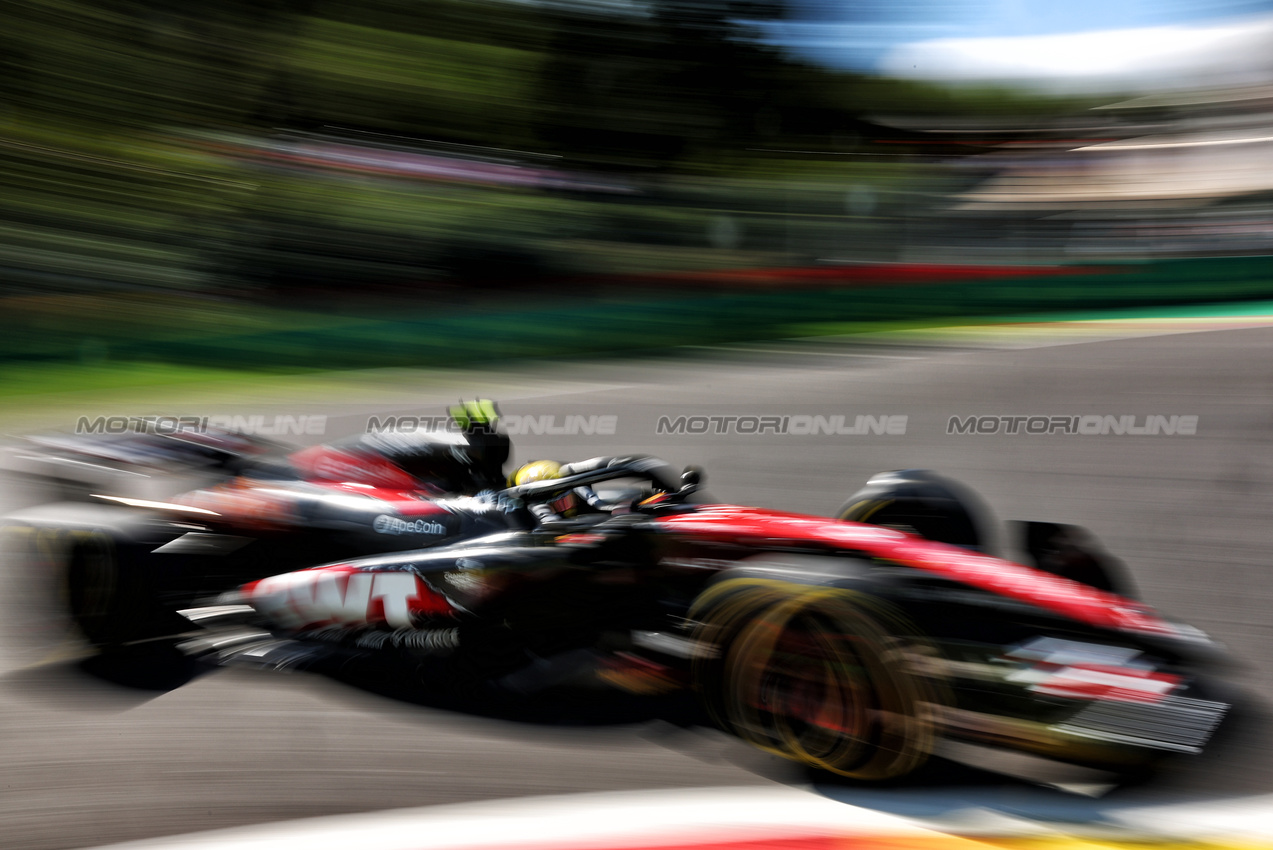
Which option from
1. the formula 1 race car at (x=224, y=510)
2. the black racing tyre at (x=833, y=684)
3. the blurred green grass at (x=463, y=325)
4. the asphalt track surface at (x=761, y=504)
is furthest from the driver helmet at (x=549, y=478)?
the blurred green grass at (x=463, y=325)

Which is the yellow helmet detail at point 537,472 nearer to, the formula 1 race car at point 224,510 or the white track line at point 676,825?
the formula 1 race car at point 224,510

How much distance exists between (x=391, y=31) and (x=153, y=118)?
2421 millimetres

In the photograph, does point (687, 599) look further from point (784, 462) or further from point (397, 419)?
point (397, 419)

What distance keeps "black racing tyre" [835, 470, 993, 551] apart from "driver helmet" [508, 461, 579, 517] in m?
0.79

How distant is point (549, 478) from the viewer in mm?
2578

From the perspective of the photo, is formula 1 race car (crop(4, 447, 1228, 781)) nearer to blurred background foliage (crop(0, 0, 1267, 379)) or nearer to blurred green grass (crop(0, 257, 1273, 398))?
blurred green grass (crop(0, 257, 1273, 398))

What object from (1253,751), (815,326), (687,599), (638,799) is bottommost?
(638,799)

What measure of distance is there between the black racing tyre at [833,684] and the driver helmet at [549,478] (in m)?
0.73

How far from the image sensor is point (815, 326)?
5.67 meters

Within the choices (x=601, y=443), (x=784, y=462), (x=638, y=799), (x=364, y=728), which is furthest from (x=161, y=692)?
(x=784, y=462)

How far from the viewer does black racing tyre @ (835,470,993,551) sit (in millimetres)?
2439

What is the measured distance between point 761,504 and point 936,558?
1.44 meters

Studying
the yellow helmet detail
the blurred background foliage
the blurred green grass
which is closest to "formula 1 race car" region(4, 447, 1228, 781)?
the yellow helmet detail

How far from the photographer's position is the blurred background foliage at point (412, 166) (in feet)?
22.4
